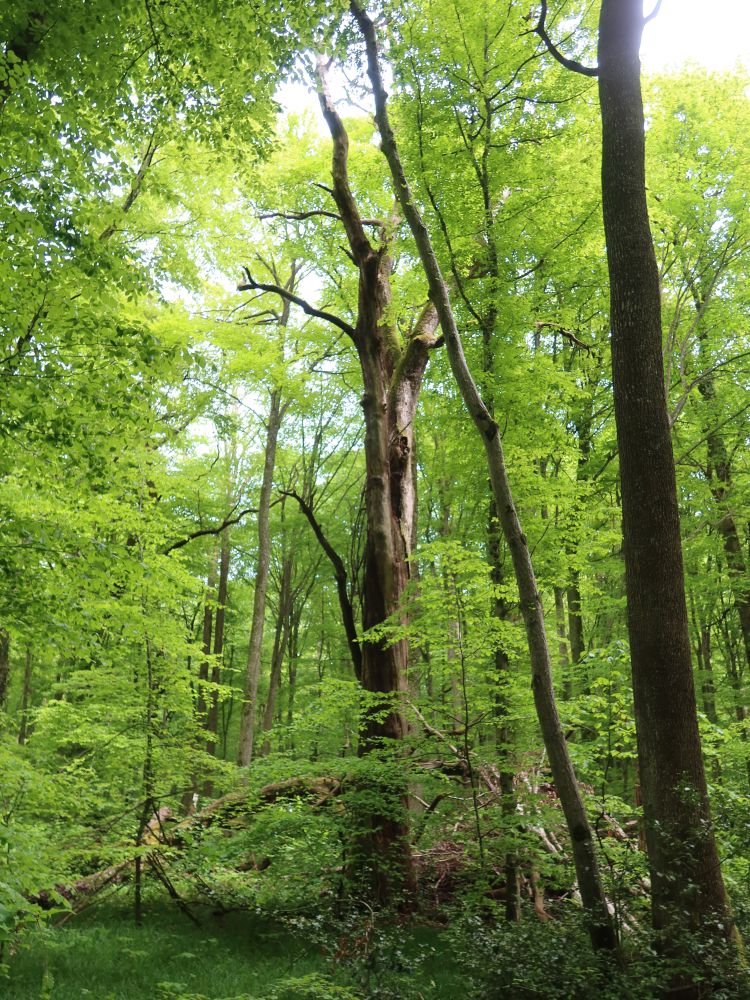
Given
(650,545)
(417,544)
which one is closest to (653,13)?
(650,545)

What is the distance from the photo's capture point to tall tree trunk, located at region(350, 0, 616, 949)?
4414 millimetres

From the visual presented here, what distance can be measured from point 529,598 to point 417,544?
229 centimetres

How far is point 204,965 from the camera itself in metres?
5.79

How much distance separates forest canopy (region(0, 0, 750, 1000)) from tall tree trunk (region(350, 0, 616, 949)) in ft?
0.10

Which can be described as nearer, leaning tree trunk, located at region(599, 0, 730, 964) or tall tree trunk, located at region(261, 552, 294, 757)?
leaning tree trunk, located at region(599, 0, 730, 964)

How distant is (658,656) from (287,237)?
1182 centimetres

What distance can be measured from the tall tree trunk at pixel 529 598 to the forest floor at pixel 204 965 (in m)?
1.16

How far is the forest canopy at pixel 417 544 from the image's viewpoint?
429 centimetres

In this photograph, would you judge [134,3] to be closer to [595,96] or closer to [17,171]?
[17,171]

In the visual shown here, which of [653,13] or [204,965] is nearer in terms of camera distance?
[653,13]

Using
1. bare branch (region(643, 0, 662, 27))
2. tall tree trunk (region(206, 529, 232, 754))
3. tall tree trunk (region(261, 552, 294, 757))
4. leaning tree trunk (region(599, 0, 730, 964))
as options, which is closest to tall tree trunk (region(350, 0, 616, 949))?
leaning tree trunk (region(599, 0, 730, 964))

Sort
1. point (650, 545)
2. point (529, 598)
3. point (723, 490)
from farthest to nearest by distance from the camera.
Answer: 1. point (723, 490)
2. point (529, 598)
3. point (650, 545)

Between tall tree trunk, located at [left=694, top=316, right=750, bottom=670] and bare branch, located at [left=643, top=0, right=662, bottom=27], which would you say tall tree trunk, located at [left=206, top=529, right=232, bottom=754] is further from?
bare branch, located at [left=643, top=0, right=662, bottom=27]

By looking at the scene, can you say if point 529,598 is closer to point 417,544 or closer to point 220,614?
point 417,544
